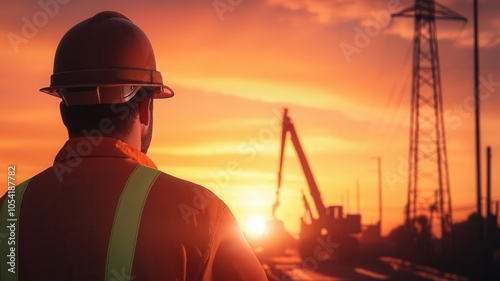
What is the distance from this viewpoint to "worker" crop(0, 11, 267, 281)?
243 centimetres

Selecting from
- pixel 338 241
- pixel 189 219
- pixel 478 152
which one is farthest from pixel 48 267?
pixel 338 241

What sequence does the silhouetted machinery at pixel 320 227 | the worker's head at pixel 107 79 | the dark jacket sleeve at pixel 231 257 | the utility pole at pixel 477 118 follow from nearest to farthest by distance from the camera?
the dark jacket sleeve at pixel 231 257 → the worker's head at pixel 107 79 → the utility pole at pixel 477 118 → the silhouetted machinery at pixel 320 227

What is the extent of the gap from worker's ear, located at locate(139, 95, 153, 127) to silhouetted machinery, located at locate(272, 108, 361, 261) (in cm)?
5437

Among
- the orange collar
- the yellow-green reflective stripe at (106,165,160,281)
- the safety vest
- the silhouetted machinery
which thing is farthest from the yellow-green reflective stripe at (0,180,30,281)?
the silhouetted machinery

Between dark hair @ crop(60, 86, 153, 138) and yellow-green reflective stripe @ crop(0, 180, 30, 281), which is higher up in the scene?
dark hair @ crop(60, 86, 153, 138)

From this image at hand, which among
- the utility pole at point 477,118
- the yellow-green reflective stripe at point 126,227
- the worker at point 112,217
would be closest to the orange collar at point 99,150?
the worker at point 112,217

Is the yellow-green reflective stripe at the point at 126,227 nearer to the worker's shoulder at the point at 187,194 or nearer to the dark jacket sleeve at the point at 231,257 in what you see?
the worker's shoulder at the point at 187,194

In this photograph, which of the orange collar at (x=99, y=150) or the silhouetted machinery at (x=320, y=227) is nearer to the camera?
the orange collar at (x=99, y=150)

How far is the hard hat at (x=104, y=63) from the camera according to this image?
272 cm

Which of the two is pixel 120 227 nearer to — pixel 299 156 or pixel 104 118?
pixel 104 118

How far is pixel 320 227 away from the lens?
59.7m

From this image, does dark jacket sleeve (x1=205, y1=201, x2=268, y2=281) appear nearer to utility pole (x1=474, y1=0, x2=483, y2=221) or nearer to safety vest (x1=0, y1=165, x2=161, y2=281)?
safety vest (x1=0, y1=165, x2=161, y2=281)

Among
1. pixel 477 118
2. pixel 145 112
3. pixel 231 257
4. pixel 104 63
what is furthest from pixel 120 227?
pixel 477 118

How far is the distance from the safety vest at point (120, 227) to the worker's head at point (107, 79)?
205 mm
